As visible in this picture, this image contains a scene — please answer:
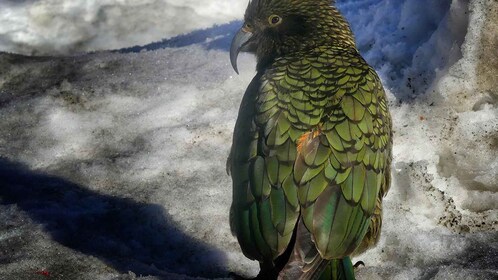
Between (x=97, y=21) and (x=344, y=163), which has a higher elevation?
(x=344, y=163)

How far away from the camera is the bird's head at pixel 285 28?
407 centimetres

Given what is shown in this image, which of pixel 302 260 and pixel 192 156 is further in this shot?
pixel 192 156

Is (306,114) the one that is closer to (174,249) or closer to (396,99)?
(174,249)

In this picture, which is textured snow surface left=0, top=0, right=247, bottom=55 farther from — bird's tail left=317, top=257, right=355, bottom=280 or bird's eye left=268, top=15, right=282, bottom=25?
bird's tail left=317, top=257, right=355, bottom=280

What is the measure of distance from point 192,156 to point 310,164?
6.86 ft

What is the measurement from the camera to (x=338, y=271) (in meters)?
3.41

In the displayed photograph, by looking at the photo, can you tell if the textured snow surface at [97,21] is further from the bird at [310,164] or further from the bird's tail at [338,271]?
the bird's tail at [338,271]

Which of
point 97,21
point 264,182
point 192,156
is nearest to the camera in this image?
point 264,182

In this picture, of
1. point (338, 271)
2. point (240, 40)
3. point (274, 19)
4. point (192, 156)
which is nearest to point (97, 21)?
point (192, 156)

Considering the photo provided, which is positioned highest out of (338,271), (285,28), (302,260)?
(285,28)

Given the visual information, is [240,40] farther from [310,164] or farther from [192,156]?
[192,156]

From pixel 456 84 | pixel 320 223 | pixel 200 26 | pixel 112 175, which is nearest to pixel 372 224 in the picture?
pixel 320 223

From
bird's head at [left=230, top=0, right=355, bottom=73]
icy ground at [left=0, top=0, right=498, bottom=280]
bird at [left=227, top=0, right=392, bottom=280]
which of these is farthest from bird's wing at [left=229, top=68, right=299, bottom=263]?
icy ground at [left=0, top=0, right=498, bottom=280]

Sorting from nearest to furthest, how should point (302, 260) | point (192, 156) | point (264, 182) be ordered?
point (302, 260)
point (264, 182)
point (192, 156)
